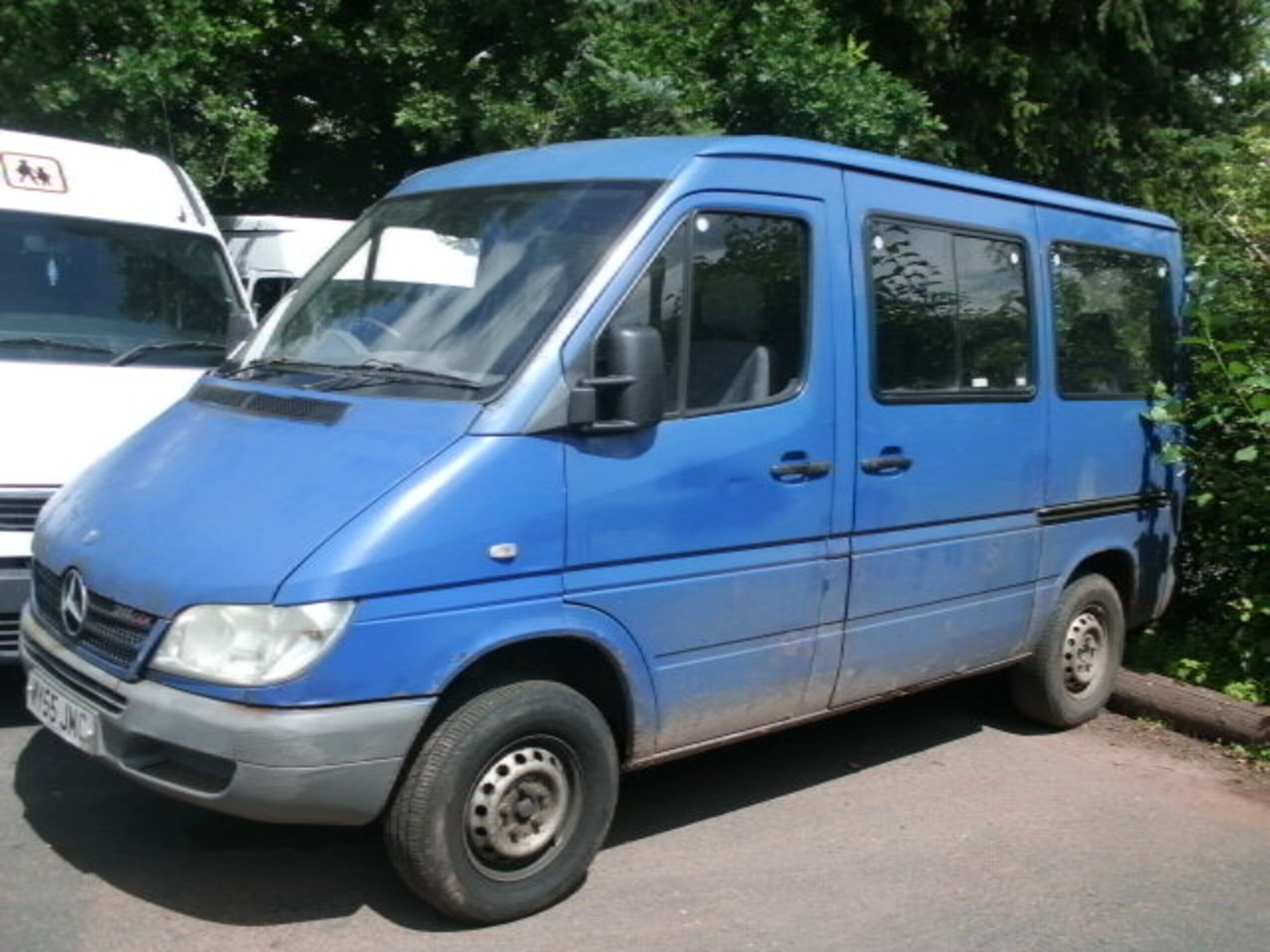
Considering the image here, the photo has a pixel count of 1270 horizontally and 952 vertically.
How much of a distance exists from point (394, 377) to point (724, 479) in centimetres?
108

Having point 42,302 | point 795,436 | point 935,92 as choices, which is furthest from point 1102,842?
point 935,92

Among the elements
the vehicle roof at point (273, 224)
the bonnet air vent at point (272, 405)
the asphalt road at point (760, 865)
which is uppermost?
the vehicle roof at point (273, 224)

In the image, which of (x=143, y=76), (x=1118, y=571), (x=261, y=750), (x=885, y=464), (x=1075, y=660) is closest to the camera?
(x=261, y=750)

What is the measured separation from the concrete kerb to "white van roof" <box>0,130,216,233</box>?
204 inches

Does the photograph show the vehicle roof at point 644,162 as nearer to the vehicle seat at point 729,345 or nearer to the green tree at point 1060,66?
the vehicle seat at point 729,345

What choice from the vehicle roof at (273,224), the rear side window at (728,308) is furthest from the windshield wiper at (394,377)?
the vehicle roof at (273,224)

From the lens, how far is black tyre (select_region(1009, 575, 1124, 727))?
596 cm

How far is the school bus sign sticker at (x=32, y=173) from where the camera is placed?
630 centimetres

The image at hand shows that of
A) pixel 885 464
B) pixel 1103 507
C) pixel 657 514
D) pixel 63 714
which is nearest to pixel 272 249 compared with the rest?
pixel 1103 507

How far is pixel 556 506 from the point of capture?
12.8 ft

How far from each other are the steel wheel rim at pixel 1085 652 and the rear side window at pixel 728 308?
7.68ft

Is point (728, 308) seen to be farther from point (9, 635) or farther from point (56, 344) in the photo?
point (56, 344)

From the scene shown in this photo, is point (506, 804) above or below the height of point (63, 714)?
below

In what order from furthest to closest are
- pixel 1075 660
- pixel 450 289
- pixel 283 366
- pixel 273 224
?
pixel 273 224, pixel 1075 660, pixel 283 366, pixel 450 289
